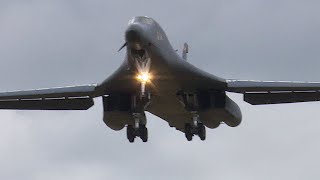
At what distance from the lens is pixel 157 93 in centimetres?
6141

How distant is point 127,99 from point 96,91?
91.4 inches

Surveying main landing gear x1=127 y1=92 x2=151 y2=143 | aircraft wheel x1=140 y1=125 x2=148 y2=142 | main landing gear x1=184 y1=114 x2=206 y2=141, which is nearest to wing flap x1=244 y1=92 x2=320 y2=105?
main landing gear x1=184 y1=114 x2=206 y2=141

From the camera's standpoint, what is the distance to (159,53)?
5938cm

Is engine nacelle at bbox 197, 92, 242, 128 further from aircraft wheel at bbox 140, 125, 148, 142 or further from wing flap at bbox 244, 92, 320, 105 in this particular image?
aircraft wheel at bbox 140, 125, 148, 142

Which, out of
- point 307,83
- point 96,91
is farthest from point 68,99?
point 307,83

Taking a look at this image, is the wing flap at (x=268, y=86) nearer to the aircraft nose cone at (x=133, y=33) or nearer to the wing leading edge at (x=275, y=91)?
the wing leading edge at (x=275, y=91)

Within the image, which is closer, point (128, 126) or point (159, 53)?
point (159, 53)

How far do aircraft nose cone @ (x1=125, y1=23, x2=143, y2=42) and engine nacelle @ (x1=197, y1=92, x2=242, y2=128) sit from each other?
9.28m

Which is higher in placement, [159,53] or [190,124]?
[159,53]

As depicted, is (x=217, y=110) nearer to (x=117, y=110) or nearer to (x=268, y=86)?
(x=268, y=86)

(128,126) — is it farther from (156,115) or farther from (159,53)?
(159,53)

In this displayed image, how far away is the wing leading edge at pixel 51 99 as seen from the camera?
6794cm

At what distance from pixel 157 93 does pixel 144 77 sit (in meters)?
2.26

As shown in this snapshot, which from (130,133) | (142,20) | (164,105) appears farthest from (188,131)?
(142,20)
